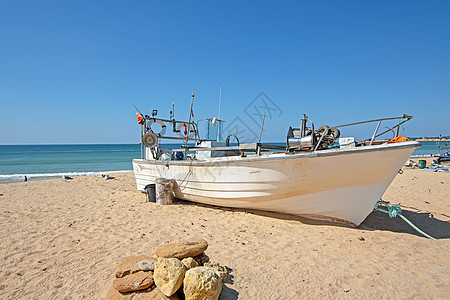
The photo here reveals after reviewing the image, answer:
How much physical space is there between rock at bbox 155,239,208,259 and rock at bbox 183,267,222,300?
409 mm

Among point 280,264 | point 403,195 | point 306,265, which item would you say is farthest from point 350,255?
point 403,195

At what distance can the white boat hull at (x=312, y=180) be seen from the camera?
14.6 feet

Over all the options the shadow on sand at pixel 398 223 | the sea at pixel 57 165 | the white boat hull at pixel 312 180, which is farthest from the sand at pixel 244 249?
the sea at pixel 57 165

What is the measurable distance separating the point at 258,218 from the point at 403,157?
10.4ft

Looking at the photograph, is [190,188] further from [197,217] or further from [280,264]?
[280,264]

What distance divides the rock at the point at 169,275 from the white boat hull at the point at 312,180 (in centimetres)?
303

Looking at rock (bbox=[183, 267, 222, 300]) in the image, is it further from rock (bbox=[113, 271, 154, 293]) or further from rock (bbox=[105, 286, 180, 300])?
rock (bbox=[113, 271, 154, 293])

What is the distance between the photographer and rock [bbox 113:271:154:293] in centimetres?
250

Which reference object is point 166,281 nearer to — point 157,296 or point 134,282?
point 157,296

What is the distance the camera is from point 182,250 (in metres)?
2.93

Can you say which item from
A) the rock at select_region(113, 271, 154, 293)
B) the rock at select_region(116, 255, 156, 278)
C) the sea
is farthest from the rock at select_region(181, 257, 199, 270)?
the sea

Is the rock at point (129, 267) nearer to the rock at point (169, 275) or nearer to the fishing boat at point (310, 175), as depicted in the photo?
the rock at point (169, 275)

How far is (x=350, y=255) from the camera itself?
3.83 metres

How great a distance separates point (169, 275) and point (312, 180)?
3364mm
